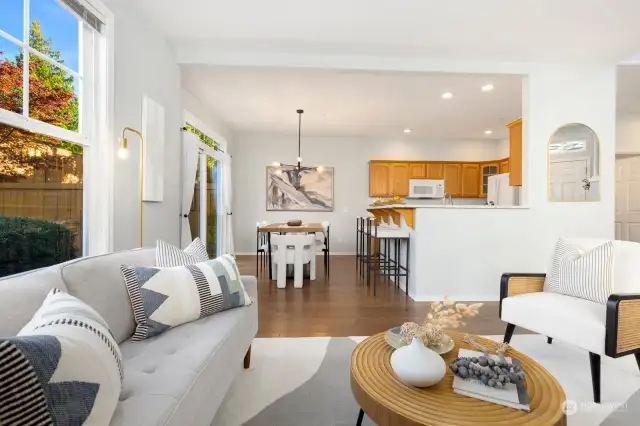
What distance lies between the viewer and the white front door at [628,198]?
5.50 metres

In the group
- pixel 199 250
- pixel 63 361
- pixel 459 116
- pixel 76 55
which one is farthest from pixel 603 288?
pixel 459 116

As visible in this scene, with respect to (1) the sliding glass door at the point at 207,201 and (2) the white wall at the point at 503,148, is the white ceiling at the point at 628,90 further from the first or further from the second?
(1) the sliding glass door at the point at 207,201

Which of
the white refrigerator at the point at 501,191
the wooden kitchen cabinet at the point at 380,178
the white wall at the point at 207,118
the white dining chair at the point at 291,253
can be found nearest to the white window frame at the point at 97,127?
the white wall at the point at 207,118

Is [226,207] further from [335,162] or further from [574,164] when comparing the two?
[574,164]

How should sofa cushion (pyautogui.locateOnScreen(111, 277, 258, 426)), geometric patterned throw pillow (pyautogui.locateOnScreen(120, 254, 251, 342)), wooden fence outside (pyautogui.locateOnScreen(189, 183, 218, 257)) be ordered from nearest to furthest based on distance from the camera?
sofa cushion (pyautogui.locateOnScreen(111, 277, 258, 426))
geometric patterned throw pillow (pyautogui.locateOnScreen(120, 254, 251, 342))
wooden fence outside (pyautogui.locateOnScreen(189, 183, 218, 257))

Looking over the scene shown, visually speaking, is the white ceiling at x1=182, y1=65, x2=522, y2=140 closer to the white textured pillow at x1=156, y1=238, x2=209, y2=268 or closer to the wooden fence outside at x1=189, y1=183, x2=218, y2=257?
the wooden fence outside at x1=189, y1=183, x2=218, y2=257

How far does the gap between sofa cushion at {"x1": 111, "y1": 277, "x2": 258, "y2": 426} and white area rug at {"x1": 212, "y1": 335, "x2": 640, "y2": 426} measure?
29 cm

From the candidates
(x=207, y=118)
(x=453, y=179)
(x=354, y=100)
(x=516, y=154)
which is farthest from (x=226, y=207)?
(x=453, y=179)

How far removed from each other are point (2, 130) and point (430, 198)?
7132 millimetres

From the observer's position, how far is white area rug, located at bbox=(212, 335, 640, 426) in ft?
5.21

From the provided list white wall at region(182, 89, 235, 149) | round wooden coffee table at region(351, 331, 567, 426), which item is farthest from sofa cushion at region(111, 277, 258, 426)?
white wall at region(182, 89, 235, 149)

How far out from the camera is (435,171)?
7387 mm

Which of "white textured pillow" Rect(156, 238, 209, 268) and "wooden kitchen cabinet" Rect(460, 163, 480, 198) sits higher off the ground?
"wooden kitchen cabinet" Rect(460, 163, 480, 198)

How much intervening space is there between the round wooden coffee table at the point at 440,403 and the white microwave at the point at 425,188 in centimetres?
624
